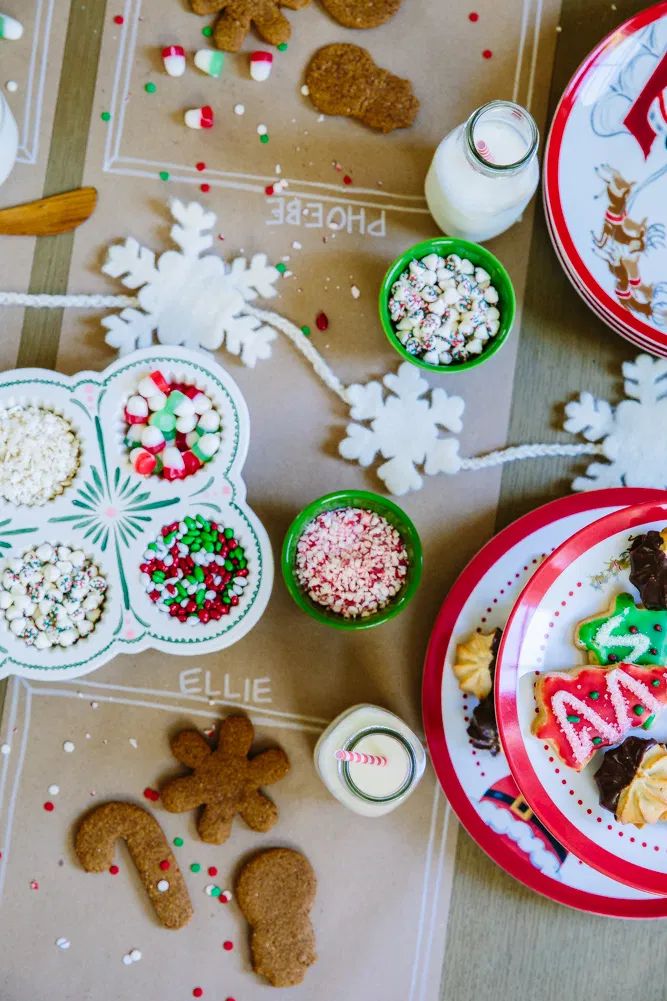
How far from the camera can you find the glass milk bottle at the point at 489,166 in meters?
1.25

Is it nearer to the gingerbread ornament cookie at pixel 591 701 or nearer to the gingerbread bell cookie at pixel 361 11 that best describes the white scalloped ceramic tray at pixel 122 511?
the gingerbread ornament cookie at pixel 591 701

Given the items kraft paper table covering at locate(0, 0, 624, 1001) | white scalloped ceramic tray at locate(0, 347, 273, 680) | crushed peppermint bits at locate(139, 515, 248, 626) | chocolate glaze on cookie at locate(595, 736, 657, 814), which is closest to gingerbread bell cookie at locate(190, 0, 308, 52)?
kraft paper table covering at locate(0, 0, 624, 1001)

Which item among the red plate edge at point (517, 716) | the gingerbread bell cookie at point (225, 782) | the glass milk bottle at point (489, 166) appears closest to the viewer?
the red plate edge at point (517, 716)

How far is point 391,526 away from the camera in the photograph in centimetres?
135

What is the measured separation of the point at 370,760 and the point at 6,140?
1105 millimetres

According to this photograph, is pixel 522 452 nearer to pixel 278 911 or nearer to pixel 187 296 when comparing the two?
pixel 187 296

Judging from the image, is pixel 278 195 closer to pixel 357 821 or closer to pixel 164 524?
pixel 164 524

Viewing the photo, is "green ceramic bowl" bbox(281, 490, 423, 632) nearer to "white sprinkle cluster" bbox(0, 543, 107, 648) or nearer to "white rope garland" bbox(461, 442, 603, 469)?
"white rope garland" bbox(461, 442, 603, 469)

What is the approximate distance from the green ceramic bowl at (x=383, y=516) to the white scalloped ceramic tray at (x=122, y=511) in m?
0.04

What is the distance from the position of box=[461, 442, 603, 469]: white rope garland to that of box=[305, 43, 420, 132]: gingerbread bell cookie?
22.1 inches

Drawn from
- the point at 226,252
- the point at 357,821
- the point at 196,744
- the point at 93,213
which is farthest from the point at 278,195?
the point at 357,821

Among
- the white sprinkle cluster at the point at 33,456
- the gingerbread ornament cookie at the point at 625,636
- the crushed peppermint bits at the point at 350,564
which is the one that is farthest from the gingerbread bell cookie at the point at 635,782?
the white sprinkle cluster at the point at 33,456

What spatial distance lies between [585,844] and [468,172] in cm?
96

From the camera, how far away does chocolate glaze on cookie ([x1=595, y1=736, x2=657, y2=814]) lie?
46.6 inches
